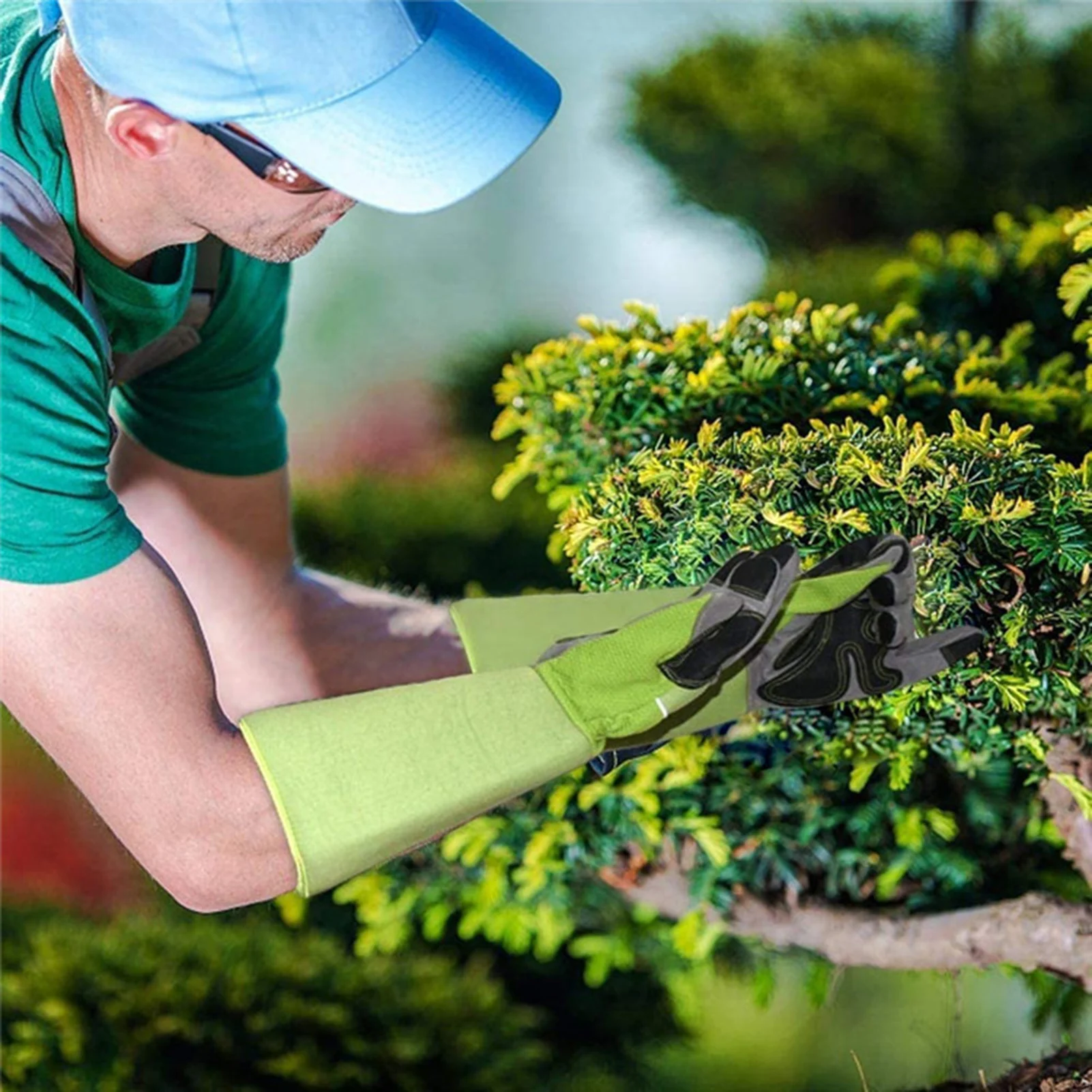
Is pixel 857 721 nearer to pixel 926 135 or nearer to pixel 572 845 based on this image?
pixel 572 845

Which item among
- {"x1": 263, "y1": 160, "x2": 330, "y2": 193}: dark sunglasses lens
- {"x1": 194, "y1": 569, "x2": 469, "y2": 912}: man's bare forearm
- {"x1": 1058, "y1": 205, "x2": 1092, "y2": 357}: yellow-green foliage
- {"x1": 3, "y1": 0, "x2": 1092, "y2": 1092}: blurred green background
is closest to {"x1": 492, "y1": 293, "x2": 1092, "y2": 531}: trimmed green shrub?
{"x1": 1058, "y1": 205, "x2": 1092, "y2": 357}: yellow-green foliage

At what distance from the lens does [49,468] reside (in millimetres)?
854

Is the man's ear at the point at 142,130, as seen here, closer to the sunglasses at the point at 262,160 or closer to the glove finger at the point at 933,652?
the sunglasses at the point at 262,160

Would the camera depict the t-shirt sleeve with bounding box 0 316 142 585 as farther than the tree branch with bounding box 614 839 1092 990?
No

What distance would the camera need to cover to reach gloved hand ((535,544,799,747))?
0.88 meters

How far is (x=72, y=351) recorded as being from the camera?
35.0 inches

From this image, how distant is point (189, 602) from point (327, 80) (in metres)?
0.32

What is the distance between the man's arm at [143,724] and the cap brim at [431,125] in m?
0.26

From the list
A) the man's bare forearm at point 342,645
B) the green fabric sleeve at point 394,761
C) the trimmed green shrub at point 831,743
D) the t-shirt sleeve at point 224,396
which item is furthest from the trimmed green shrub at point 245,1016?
the green fabric sleeve at point 394,761

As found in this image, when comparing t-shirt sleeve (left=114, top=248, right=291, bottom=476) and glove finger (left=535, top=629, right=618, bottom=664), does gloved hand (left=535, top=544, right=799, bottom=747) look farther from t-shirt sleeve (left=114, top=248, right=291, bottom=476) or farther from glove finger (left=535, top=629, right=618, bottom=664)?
t-shirt sleeve (left=114, top=248, right=291, bottom=476)

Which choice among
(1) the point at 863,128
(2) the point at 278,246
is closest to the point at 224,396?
(2) the point at 278,246

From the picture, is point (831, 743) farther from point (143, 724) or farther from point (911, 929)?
point (143, 724)

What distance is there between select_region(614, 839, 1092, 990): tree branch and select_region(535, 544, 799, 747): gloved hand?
14.8 inches

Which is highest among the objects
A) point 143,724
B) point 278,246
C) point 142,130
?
point 142,130
